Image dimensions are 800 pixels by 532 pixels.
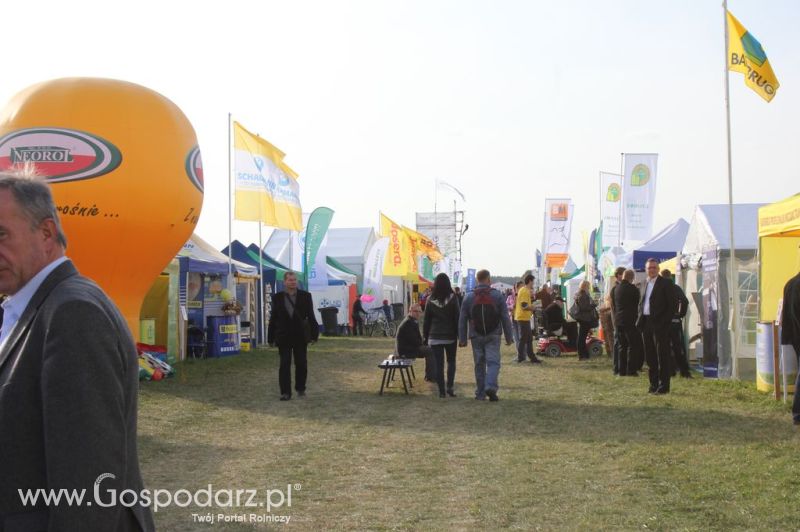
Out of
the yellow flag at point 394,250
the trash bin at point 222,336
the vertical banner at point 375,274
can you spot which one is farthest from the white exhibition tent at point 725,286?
the vertical banner at point 375,274

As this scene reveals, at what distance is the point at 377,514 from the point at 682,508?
6.70ft

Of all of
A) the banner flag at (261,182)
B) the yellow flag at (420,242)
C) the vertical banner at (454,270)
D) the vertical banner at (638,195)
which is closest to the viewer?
the banner flag at (261,182)

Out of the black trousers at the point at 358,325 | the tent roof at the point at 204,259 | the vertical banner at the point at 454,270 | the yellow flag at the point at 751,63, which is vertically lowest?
the black trousers at the point at 358,325

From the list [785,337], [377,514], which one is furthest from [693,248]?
[377,514]

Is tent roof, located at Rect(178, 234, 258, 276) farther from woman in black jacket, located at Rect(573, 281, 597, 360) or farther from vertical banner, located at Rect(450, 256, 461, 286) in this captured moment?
vertical banner, located at Rect(450, 256, 461, 286)

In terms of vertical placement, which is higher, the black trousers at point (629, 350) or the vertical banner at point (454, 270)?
the vertical banner at point (454, 270)

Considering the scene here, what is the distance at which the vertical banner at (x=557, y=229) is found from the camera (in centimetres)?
4106

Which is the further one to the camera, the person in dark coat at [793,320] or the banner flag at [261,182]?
the banner flag at [261,182]

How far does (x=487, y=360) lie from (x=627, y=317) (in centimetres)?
343

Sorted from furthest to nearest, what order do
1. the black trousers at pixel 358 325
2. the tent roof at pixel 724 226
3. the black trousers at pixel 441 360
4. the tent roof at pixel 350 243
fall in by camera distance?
the tent roof at pixel 350 243 → the black trousers at pixel 358 325 → the tent roof at pixel 724 226 → the black trousers at pixel 441 360

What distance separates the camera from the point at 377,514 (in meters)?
5.68

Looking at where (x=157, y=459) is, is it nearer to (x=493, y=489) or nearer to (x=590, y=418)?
(x=493, y=489)

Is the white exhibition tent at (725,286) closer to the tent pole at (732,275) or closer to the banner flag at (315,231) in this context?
the tent pole at (732,275)

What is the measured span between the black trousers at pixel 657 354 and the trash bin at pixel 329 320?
20481 millimetres
